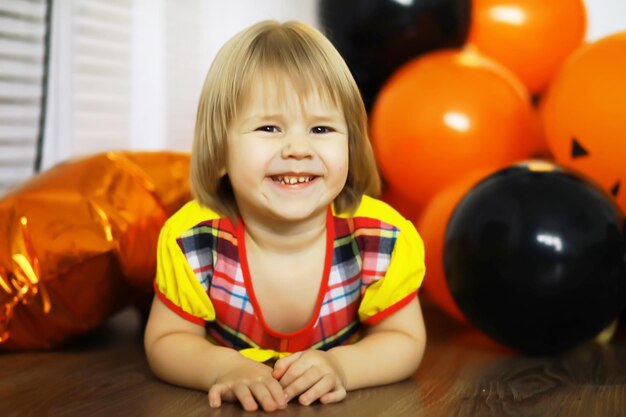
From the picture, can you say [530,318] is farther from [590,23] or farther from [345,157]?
[590,23]

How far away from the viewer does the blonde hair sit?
1141mm

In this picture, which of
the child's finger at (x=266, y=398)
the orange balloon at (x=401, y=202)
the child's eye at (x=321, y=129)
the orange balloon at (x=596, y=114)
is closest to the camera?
the child's finger at (x=266, y=398)

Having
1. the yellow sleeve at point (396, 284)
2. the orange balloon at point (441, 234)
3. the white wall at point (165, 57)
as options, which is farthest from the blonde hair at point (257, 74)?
the white wall at point (165, 57)

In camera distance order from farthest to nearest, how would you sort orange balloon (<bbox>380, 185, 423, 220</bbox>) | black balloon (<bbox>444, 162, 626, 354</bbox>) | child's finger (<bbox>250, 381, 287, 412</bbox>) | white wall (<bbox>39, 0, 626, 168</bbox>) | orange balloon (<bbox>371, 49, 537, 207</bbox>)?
white wall (<bbox>39, 0, 626, 168</bbox>) → orange balloon (<bbox>380, 185, 423, 220</bbox>) → orange balloon (<bbox>371, 49, 537, 207</bbox>) → black balloon (<bbox>444, 162, 626, 354</bbox>) → child's finger (<bbox>250, 381, 287, 412</bbox>)

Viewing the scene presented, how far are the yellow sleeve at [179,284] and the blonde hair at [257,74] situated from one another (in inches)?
3.3

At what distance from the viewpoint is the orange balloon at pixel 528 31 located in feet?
6.66

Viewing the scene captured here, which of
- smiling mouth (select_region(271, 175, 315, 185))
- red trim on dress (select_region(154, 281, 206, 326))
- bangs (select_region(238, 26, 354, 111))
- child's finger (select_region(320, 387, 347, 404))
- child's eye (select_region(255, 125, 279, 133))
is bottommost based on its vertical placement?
child's finger (select_region(320, 387, 347, 404))

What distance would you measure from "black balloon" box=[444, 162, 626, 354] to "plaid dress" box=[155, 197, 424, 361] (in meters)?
0.16

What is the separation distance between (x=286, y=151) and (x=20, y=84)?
3.92 feet

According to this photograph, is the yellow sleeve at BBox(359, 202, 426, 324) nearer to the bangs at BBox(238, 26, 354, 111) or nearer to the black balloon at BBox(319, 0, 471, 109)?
the bangs at BBox(238, 26, 354, 111)

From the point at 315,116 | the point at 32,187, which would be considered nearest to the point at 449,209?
the point at 315,116

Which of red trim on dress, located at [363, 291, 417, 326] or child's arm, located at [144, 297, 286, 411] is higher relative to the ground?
red trim on dress, located at [363, 291, 417, 326]

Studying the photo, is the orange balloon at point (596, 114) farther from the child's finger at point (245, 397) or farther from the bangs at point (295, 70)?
the child's finger at point (245, 397)

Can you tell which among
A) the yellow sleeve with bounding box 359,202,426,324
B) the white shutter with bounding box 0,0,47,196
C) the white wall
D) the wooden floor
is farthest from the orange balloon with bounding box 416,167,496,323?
the white wall
